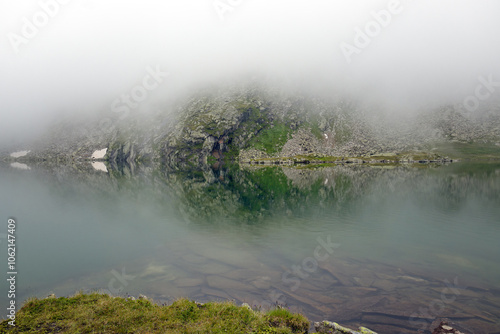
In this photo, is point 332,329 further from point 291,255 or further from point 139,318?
point 291,255

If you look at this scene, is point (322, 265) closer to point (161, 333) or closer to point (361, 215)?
point (161, 333)

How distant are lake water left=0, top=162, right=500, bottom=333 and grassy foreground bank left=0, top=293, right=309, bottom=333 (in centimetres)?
428

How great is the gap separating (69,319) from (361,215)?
50274 millimetres

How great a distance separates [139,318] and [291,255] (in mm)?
20076

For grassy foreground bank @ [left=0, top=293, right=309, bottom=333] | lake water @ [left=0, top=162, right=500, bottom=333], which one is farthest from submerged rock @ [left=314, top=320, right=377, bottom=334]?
lake water @ [left=0, top=162, right=500, bottom=333]

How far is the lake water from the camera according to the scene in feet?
70.1

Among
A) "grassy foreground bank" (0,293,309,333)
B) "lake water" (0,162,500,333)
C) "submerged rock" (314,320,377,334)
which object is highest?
"grassy foreground bank" (0,293,309,333)

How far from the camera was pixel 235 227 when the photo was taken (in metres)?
47.0

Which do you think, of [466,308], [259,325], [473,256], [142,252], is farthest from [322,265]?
[142,252]

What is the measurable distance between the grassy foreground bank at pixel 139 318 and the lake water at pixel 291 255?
428 centimetres

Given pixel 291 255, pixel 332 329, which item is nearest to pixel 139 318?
pixel 332 329

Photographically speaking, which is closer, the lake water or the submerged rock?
the submerged rock

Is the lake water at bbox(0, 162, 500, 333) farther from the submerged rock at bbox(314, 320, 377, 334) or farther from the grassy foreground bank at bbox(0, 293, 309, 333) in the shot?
the grassy foreground bank at bbox(0, 293, 309, 333)

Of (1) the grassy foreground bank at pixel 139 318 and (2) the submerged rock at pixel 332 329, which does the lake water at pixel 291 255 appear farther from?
(1) the grassy foreground bank at pixel 139 318
